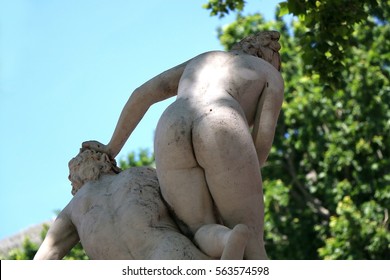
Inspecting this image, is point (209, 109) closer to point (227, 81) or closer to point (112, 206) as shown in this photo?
point (227, 81)

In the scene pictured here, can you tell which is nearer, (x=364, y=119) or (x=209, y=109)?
(x=209, y=109)

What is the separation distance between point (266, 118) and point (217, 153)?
22.7 inches

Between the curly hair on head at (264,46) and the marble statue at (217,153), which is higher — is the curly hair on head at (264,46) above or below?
above

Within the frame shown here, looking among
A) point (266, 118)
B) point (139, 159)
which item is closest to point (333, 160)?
point (139, 159)

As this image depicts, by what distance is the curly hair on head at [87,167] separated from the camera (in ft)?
22.3

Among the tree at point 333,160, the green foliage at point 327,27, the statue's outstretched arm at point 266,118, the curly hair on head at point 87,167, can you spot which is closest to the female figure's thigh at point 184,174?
the statue's outstretched arm at point 266,118

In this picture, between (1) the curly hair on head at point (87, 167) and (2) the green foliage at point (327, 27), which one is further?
(2) the green foliage at point (327, 27)

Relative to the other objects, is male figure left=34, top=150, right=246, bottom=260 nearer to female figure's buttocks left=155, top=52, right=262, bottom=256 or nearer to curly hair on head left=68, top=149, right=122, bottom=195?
curly hair on head left=68, top=149, right=122, bottom=195

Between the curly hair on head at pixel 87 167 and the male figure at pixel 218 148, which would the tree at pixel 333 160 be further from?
the male figure at pixel 218 148

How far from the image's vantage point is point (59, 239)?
6.62 m

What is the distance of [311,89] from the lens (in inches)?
810

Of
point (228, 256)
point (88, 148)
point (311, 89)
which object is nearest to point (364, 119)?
point (311, 89)

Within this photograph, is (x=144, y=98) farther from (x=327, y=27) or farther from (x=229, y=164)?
(x=327, y=27)
